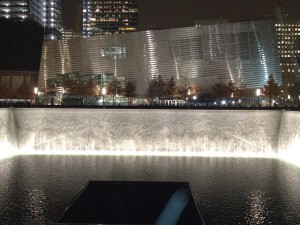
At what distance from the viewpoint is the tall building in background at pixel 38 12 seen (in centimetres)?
11744

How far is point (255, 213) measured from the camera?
12188 mm

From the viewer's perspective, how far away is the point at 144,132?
1030 inches

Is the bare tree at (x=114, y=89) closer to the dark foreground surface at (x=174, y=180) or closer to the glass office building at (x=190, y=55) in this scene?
the glass office building at (x=190, y=55)

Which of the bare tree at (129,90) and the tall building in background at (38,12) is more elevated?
the tall building in background at (38,12)

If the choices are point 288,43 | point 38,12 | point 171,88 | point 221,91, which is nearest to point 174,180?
point 221,91

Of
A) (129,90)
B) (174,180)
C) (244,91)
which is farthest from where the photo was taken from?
(129,90)

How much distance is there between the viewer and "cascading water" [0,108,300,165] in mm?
25375

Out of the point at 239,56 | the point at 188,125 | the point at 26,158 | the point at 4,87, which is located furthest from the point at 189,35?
the point at 26,158

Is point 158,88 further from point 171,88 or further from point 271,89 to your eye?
point 271,89

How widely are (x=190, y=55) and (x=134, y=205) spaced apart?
2321 inches

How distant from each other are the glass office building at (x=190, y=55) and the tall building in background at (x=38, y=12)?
106ft

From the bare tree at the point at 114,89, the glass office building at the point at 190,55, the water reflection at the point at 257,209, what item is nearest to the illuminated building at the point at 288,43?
the glass office building at the point at 190,55

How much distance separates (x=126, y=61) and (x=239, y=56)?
Answer: 18.0 m

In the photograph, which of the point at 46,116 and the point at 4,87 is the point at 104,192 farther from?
the point at 4,87
